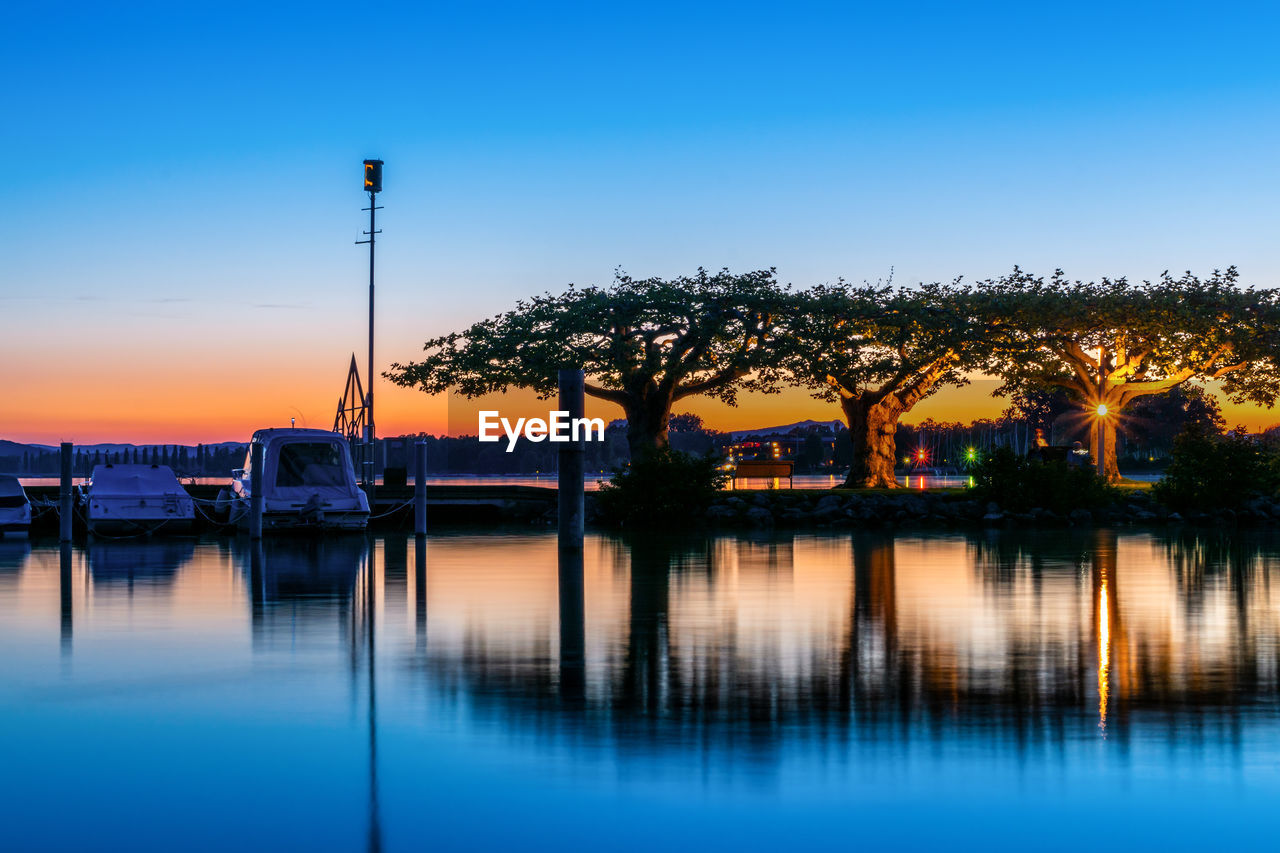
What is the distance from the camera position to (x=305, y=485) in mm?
31109

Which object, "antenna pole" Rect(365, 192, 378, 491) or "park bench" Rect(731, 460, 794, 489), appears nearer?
"antenna pole" Rect(365, 192, 378, 491)

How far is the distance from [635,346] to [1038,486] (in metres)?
16.6

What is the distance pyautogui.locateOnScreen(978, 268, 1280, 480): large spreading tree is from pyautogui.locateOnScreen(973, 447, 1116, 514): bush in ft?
42.5

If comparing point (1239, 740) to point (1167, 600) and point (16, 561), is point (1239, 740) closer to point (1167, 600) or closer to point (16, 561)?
point (1167, 600)

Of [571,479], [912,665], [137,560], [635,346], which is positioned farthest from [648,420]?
[912,665]

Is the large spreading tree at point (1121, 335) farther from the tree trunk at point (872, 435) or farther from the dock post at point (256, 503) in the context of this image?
the dock post at point (256, 503)

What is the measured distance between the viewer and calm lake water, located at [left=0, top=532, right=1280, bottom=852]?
20.5 feet

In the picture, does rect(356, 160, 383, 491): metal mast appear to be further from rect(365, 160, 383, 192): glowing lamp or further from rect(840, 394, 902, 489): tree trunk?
rect(840, 394, 902, 489): tree trunk

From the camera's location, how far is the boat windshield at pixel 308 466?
31344 mm

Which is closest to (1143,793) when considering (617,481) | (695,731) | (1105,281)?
(695,731)

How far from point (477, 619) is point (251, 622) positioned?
2.29 metres

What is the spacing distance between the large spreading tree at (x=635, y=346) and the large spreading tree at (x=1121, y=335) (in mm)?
9091

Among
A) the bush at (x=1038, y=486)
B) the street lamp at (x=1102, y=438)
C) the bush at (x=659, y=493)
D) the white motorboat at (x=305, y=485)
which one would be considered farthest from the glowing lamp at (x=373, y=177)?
the street lamp at (x=1102, y=438)

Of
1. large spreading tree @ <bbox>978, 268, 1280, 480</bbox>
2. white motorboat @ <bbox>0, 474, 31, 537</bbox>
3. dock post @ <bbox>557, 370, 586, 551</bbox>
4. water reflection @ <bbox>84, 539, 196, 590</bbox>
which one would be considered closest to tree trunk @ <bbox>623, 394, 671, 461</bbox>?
large spreading tree @ <bbox>978, 268, 1280, 480</bbox>
